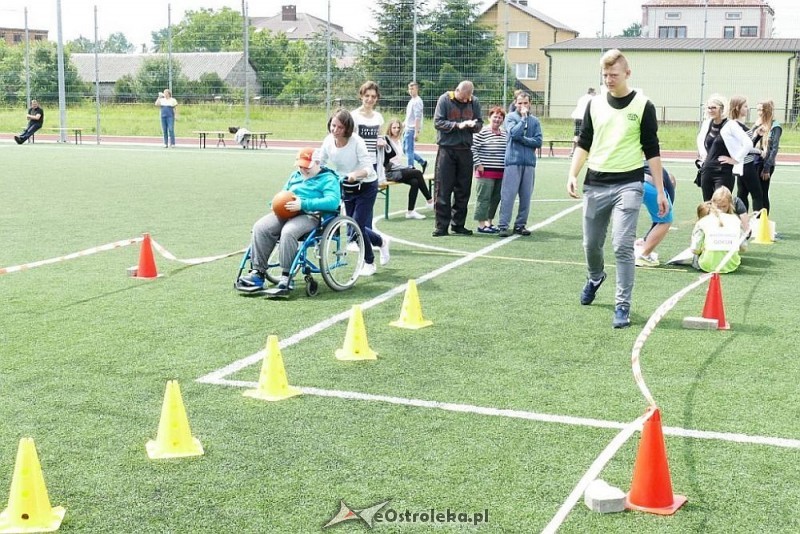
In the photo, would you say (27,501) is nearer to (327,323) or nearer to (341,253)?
(327,323)

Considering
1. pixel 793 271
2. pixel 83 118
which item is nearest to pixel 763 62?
pixel 83 118

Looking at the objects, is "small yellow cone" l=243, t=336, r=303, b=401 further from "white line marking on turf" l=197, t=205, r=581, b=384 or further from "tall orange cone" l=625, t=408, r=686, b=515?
"tall orange cone" l=625, t=408, r=686, b=515

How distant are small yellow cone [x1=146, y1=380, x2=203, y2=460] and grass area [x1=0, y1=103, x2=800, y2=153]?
28.7 m

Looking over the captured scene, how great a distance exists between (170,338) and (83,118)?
33289 millimetres

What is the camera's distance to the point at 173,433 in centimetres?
462

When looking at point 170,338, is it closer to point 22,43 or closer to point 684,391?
point 684,391

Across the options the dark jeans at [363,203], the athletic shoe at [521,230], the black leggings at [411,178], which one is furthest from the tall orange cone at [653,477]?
the black leggings at [411,178]

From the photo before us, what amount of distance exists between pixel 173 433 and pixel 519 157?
8376mm

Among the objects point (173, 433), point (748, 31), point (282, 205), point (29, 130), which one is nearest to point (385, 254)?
point (282, 205)

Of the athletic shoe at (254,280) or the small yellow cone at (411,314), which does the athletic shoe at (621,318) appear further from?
the athletic shoe at (254,280)

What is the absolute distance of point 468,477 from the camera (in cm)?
440

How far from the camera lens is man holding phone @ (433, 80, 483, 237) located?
39.1ft

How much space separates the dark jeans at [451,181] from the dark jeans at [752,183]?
10.9ft

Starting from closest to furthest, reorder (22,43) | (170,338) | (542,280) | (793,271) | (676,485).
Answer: (676,485) < (170,338) < (542,280) < (793,271) < (22,43)
